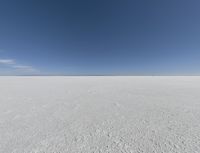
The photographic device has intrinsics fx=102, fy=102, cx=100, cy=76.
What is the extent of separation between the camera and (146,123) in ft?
9.34

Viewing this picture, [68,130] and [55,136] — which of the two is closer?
[55,136]

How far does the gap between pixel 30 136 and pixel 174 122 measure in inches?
146

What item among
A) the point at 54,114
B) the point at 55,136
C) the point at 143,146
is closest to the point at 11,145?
the point at 55,136

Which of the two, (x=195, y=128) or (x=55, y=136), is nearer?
(x=55, y=136)

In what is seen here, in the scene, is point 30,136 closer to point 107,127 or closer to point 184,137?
point 107,127

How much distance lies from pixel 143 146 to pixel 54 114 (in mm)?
2847

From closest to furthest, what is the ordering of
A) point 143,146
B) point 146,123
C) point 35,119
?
point 143,146
point 146,123
point 35,119

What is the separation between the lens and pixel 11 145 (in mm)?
1996

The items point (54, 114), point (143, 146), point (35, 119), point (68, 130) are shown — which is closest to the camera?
point (143, 146)

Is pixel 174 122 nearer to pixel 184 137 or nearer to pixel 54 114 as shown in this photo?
pixel 184 137

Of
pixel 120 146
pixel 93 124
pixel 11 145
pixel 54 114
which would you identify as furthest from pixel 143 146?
pixel 54 114

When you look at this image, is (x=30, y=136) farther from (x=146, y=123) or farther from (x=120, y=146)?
(x=146, y=123)

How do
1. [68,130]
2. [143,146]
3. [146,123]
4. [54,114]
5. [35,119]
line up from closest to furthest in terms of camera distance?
[143,146] < [68,130] < [146,123] < [35,119] < [54,114]

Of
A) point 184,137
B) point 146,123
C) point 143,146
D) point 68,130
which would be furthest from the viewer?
point 146,123
